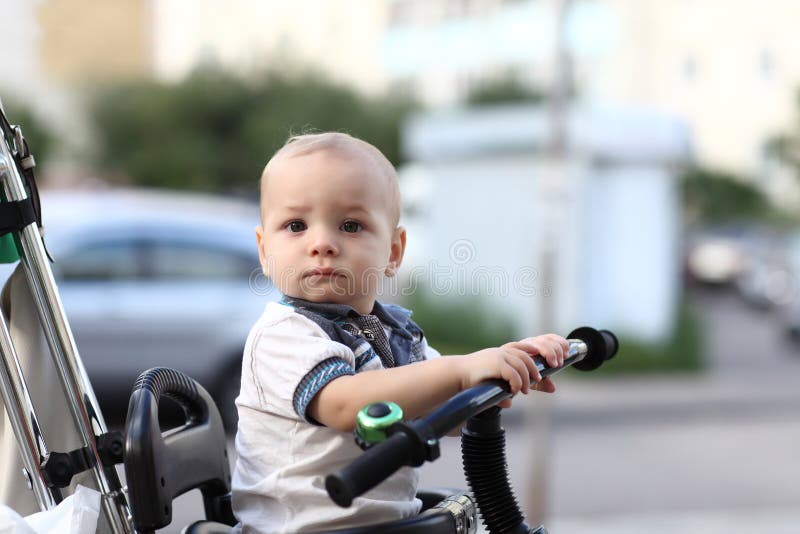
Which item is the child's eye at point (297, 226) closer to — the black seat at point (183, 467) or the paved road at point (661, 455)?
the black seat at point (183, 467)

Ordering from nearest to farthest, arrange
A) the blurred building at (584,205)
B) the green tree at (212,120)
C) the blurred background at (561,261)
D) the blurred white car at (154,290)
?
1. the blurred background at (561,261)
2. the blurred white car at (154,290)
3. the blurred building at (584,205)
4. the green tree at (212,120)

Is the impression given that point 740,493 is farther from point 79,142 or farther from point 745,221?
point 79,142

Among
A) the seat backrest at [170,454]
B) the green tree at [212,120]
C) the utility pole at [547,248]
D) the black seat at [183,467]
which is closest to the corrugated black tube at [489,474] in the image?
the black seat at [183,467]

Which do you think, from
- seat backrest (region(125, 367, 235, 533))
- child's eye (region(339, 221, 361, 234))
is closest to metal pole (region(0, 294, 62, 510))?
seat backrest (region(125, 367, 235, 533))

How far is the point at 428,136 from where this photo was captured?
40.5ft

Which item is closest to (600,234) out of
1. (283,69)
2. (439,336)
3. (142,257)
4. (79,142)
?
(439,336)

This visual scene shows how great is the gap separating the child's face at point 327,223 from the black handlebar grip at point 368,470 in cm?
45

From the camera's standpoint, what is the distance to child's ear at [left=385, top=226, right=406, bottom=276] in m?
1.73

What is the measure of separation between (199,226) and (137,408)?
6328 mm

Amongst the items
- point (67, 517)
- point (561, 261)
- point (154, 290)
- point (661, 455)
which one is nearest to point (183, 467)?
point (67, 517)

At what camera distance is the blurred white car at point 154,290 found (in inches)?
296

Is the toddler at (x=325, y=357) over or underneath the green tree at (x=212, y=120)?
over

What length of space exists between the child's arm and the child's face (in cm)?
19

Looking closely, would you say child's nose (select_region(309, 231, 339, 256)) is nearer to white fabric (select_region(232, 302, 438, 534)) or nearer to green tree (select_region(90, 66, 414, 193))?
white fabric (select_region(232, 302, 438, 534))
